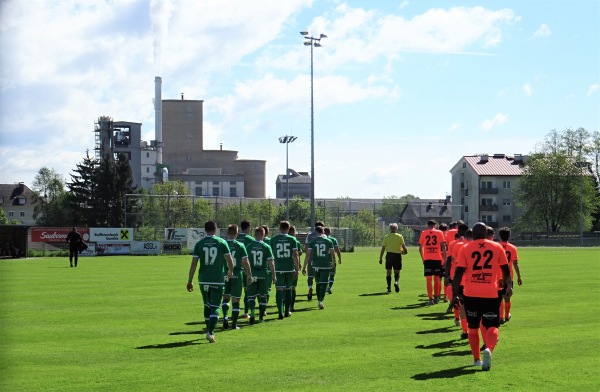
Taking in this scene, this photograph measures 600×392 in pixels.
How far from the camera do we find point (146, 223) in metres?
73.1

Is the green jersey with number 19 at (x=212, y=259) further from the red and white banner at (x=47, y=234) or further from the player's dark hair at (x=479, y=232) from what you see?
the red and white banner at (x=47, y=234)

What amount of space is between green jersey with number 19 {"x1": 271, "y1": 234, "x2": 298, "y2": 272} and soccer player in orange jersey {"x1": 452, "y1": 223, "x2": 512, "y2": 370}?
726 centimetres

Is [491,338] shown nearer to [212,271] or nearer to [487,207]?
[212,271]

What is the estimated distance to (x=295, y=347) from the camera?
45.8 feet

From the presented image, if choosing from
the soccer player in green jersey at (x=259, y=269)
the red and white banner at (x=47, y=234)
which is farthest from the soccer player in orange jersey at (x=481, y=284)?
the red and white banner at (x=47, y=234)

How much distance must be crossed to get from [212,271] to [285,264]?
4145mm

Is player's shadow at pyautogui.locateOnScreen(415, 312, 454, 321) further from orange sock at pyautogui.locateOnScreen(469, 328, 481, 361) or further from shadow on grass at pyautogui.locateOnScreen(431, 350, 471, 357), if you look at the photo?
orange sock at pyautogui.locateOnScreen(469, 328, 481, 361)

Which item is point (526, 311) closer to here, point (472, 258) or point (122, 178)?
point (472, 258)

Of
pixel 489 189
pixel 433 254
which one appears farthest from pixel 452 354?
pixel 489 189

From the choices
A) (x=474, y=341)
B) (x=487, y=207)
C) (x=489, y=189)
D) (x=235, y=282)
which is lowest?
(x=474, y=341)

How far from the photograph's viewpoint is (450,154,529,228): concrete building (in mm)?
127500

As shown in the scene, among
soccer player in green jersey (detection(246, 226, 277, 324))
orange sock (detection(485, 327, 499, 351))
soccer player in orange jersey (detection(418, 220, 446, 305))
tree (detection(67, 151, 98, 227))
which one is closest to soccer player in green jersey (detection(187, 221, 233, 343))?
soccer player in green jersey (detection(246, 226, 277, 324))

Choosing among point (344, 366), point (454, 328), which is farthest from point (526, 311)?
point (344, 366)

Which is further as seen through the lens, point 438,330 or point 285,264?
point 285,264
